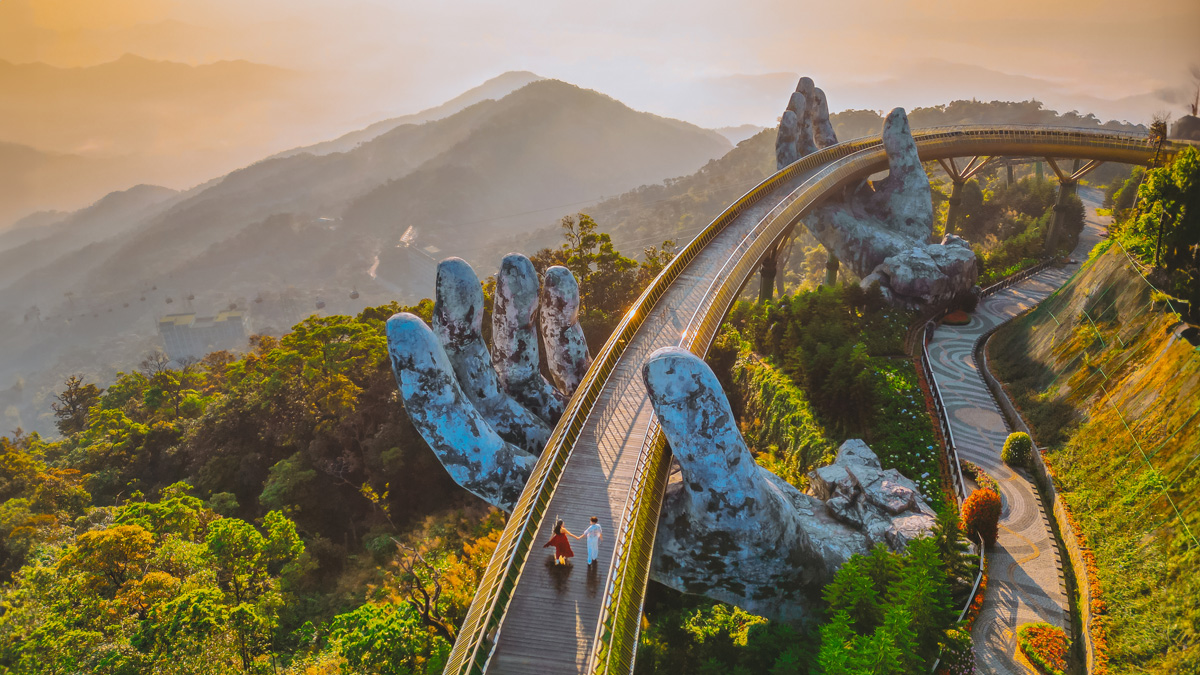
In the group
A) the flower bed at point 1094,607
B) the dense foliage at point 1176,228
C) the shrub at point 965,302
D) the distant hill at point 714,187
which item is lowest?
the flower bed at point 1094,607

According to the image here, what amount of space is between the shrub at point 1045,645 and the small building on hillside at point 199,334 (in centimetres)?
15668

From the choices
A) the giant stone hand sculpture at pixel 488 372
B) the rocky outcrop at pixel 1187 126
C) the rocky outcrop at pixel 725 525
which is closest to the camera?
the rocky outcrop at pixel 725 525

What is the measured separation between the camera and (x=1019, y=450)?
21.6 m

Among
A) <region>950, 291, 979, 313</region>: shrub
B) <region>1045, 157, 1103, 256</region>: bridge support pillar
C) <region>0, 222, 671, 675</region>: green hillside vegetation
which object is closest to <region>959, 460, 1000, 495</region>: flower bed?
<region>950, 291, 979, 313</region>: shrub

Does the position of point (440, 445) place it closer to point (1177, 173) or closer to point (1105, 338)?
point (1105, 338)

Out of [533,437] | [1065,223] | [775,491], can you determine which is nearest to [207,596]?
[533,437]

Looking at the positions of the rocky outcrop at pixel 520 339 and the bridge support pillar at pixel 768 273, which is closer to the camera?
the rocky outcrop at pixel 520 339

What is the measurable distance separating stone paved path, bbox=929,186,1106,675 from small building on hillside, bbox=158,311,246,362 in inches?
5936

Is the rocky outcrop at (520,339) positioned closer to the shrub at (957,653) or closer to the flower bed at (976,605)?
the shrub at (957,653)

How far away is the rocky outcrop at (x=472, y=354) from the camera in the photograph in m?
20.2

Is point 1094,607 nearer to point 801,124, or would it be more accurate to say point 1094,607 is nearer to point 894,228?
point 894,228

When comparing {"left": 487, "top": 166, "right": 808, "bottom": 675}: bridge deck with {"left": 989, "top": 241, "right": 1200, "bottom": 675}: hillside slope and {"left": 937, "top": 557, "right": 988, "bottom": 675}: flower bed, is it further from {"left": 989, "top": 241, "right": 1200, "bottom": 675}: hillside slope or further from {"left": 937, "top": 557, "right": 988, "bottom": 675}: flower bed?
{"left": 989, "top": 241, "right": 1200, "bottom": 675}: hillside slope

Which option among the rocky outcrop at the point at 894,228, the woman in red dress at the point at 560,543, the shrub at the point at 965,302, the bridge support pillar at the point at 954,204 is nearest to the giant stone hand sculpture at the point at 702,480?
the woman in red dress at the point at 560,543

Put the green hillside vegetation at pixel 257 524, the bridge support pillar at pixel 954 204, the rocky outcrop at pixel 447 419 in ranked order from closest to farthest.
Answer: the green hillside vegetation at pixel 257 524, the rocky outcrop at pixel 447 419, the bridge support pillar at pixel 954 204
